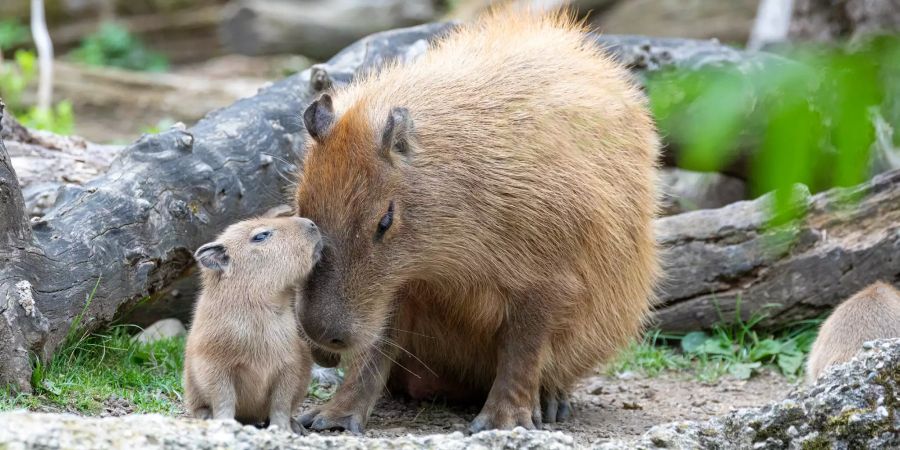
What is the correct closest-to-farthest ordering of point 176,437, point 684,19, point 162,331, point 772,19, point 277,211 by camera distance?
point 176,437
point 277,211
point 162,331
point 772,19
point 684,19

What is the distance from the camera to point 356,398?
498 cm

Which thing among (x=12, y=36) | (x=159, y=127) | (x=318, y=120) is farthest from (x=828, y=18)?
(x=12, y=36)

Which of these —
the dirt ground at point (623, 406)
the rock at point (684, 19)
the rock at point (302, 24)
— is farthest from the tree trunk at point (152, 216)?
the rock at point (684, 19)

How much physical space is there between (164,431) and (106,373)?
2389mm

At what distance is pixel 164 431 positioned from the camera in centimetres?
297

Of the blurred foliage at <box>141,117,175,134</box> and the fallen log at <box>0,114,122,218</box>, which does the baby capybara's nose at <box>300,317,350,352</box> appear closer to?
the fallen log at <box>0,114,122,218</box>

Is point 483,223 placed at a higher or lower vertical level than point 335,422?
higher

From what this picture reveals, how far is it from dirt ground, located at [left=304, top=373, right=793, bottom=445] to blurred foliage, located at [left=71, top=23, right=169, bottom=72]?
12917 mm

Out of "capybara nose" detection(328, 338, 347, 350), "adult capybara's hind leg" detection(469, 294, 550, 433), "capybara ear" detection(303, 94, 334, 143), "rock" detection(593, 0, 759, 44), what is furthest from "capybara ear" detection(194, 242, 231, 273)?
"rock" detection(593, 0, 759, 44)

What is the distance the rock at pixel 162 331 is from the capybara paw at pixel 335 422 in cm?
135

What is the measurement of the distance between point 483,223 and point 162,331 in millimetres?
2542

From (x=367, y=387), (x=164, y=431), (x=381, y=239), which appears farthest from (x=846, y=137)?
(x=367, y=387)

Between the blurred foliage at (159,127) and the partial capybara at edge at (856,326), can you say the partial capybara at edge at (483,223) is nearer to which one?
the partial capybara at edge at (856,326)

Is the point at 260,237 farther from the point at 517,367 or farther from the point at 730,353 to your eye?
the point at 730,353
